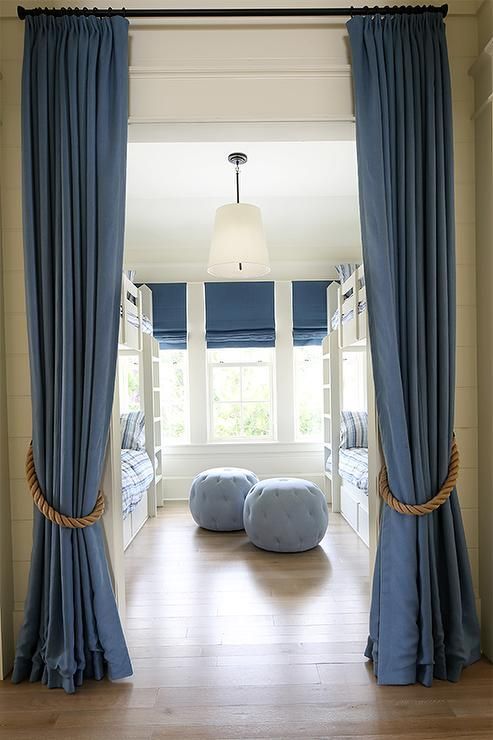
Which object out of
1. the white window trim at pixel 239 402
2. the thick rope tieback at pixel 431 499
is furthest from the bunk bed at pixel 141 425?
the thick rope tieback at pixel 431 499

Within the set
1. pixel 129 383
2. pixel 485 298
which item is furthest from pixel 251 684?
pixel 129 383

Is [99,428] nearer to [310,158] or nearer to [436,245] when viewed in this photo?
[436,245]

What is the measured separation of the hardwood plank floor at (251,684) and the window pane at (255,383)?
9.20 feet

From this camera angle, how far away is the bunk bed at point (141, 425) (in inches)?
161

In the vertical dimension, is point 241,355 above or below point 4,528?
above

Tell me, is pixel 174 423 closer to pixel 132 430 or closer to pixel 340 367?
pixel 132 430

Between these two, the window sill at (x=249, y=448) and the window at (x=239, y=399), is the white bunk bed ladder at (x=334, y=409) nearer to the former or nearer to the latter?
the window sill at (x=249, y=448)

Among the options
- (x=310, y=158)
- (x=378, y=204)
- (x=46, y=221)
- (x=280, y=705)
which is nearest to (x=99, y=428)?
(x=46, y=221)

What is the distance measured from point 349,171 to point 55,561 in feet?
12.9

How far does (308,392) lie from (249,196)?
7.35 ft

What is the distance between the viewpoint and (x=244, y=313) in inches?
224

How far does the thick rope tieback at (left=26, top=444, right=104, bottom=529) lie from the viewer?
80.3 inches

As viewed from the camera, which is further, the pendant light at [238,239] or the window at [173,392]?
the window at [173,392]

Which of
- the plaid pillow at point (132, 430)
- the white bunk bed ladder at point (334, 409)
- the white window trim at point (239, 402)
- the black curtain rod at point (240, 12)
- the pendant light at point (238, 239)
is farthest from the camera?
the white window trim at point (239, 402)
